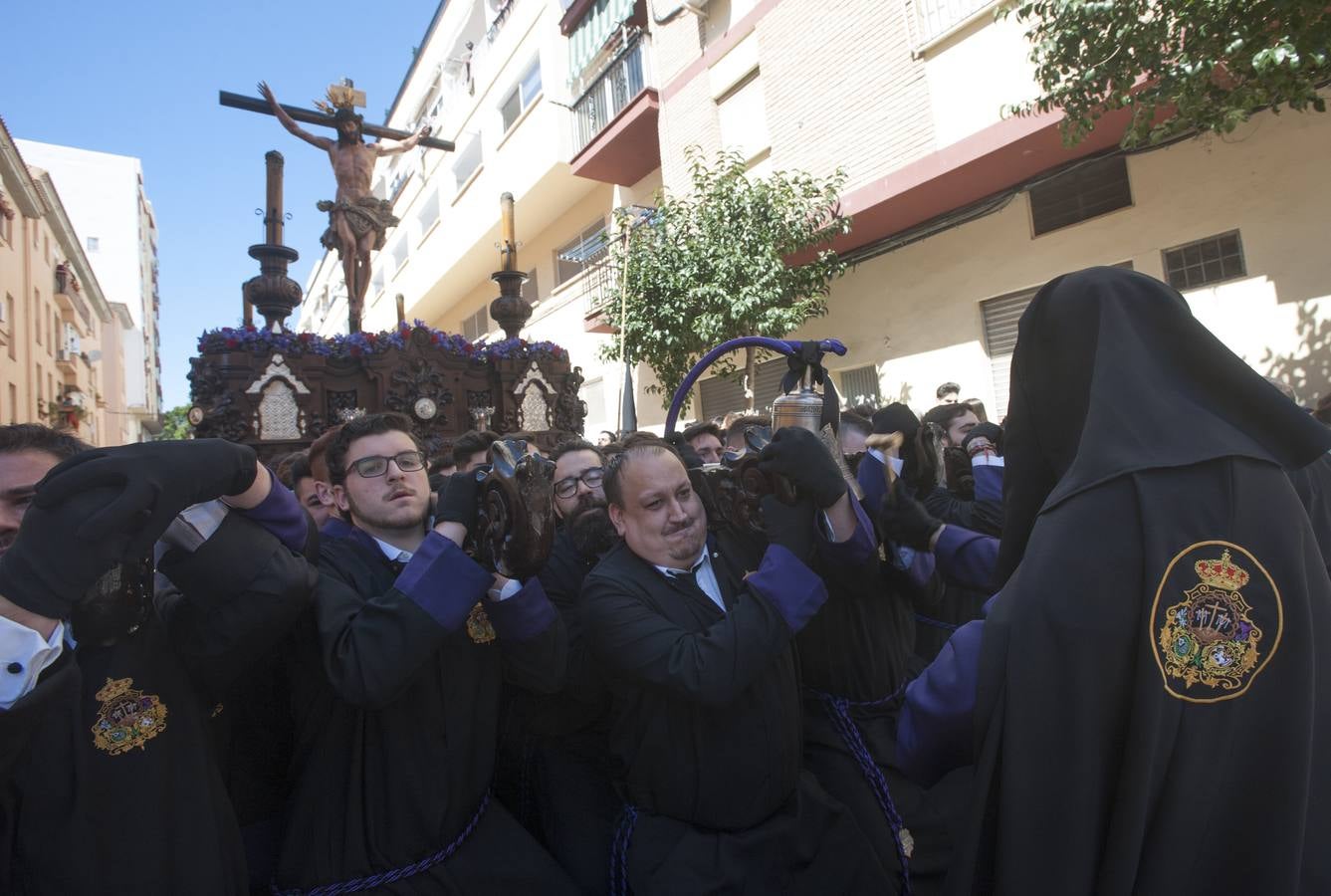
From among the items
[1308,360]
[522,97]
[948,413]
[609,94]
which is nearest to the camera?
[948,413]

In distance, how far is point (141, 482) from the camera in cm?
135

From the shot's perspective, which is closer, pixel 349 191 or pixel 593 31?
pixel 349 191

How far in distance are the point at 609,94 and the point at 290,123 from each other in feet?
25.9

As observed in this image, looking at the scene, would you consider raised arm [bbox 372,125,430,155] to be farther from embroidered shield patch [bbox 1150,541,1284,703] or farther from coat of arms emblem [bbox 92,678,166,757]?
embroidered shield patch [bbox 1150,541,1284,703]

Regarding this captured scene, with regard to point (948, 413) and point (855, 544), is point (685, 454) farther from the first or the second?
point (948, 413)

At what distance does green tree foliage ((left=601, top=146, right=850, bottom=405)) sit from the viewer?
889 centimetres

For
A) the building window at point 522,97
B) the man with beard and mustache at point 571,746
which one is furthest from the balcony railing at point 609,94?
the man with beard and mustache at point 571,746

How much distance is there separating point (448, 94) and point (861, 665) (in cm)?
2369

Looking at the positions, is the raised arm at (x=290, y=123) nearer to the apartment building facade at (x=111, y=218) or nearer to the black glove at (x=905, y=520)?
the black glove at (x=905, y=520)

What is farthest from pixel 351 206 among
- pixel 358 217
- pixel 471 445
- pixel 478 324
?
pixel 478 324

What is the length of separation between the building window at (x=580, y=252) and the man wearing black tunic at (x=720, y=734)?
499 inches

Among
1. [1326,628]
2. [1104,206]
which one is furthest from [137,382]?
[1326,628]

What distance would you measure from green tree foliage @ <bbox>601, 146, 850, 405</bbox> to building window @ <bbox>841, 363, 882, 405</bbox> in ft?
4.02

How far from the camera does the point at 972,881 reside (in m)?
1.41
